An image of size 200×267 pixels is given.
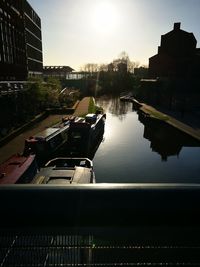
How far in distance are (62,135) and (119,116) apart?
21662 mm

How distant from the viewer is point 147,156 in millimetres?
20188

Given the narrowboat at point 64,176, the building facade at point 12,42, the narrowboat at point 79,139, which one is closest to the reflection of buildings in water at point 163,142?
the narrowboat at point 79,139

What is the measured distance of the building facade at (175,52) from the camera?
166 ft

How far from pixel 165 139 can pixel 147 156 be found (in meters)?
6.08

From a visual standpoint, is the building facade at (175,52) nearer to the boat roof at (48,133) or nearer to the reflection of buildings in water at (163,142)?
the reflection of buildings in water at (163,142)

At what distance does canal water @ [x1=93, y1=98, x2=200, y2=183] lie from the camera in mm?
15969

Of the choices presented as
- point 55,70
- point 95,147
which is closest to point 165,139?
point 95,147

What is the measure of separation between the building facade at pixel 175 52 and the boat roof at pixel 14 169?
42.5 meters

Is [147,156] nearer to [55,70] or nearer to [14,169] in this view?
[14,169]

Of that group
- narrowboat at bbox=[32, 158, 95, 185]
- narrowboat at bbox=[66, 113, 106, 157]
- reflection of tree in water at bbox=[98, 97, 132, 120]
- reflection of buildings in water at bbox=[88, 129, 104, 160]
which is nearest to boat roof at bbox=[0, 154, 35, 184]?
narrowboat at bbox=[32, 158, 95, 185]
